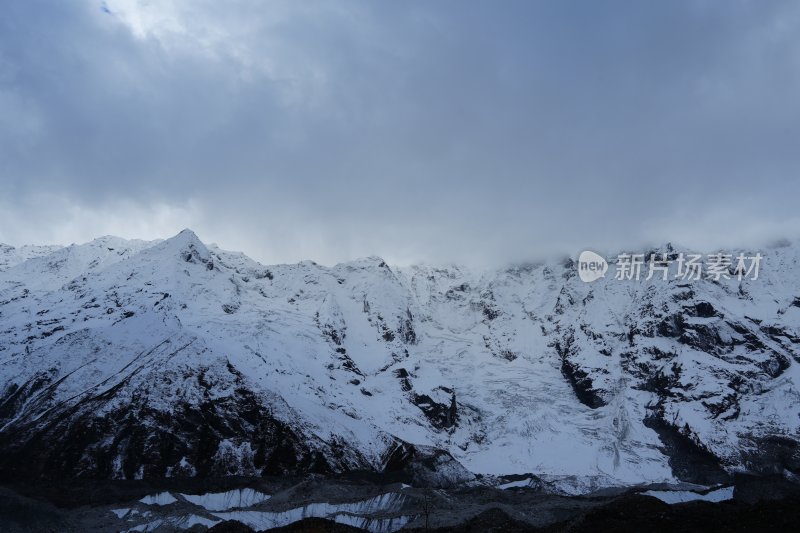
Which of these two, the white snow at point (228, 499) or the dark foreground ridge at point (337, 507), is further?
the white snow at point (228, 499)

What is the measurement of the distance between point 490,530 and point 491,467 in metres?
111

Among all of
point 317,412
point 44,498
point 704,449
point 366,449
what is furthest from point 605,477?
point 44,498

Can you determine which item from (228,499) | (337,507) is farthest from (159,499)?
(337,507)

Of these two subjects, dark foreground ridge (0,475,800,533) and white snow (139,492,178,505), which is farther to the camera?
white snow (139,492,178,505)

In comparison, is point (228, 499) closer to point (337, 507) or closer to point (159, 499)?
point (159, 499)

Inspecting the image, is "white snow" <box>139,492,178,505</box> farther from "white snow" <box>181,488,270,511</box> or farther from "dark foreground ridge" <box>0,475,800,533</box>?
"white snow" <box>181,488,270,511</box>

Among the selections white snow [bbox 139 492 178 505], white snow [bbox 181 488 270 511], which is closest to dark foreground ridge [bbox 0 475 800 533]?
white snow [bbox 139 492 178 505]

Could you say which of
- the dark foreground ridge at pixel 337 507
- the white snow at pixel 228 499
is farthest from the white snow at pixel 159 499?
the white snow at pixel 228 499

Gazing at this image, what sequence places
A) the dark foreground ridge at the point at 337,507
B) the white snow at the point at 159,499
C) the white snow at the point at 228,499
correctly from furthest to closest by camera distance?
the white snow at the point at 228,499 → the white snow at the point at 159,499 → the dark foreground ridge at the point at 337,507

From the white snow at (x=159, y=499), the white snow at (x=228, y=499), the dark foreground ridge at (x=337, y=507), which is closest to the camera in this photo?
the dark foreground ridge at (x=337, y=507)

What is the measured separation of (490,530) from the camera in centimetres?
9194

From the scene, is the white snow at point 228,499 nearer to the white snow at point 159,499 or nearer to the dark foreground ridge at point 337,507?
the dark foreground ridge at point 337,507

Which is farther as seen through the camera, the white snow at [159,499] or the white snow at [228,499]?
the white snow at [228,499]

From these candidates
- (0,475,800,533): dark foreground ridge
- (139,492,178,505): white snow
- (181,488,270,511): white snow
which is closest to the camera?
(0,475,800,533): dark foreground ridge
